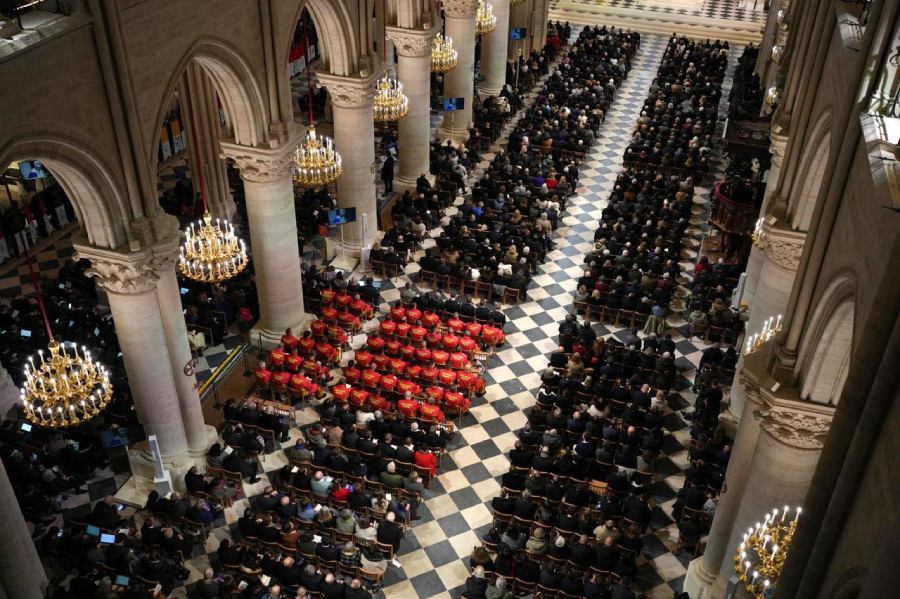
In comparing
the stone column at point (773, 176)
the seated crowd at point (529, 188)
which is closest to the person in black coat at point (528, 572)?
the stone column at point (773, 176)

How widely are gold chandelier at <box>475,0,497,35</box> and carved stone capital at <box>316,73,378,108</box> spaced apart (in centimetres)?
1003

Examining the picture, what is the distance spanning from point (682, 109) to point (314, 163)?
19.4m

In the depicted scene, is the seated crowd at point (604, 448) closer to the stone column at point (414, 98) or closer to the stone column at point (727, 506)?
the stone column at point (727, 506)

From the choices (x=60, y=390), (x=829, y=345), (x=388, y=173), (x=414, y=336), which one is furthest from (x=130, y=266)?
(x=388, y=173)

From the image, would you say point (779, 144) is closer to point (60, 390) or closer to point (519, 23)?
point (60, 390)

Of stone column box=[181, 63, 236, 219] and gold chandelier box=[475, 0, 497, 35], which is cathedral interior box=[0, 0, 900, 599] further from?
gold chandelier box=[475, 0, 497, 35]

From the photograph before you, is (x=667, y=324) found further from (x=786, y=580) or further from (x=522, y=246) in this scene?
(x=786, y=580)

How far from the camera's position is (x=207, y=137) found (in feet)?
78.8

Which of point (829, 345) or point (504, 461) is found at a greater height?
point (829, 345)

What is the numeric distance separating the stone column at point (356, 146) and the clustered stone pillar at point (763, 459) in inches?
534

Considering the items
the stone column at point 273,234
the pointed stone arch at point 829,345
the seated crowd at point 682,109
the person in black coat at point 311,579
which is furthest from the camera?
the seated crowd at point 682,109

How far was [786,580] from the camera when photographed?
845cm

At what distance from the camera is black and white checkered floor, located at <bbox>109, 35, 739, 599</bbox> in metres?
16.1

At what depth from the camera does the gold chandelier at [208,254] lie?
1620cm
